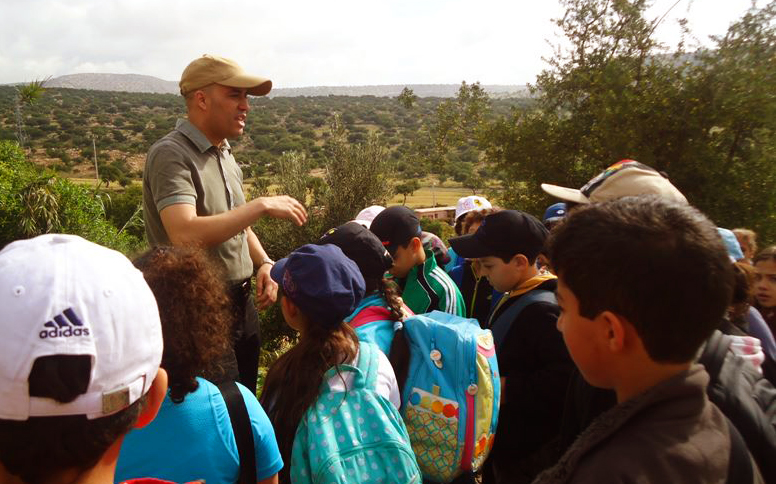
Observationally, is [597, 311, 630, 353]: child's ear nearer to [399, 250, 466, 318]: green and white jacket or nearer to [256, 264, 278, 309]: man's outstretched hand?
[256, 264, 278, 309]: man's outstretched hand

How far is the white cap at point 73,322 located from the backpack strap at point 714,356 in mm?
1348

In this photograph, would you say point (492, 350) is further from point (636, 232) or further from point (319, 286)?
point (636, 232)

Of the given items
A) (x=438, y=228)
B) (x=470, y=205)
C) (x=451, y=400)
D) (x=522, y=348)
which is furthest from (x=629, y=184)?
(x=438, y=228)

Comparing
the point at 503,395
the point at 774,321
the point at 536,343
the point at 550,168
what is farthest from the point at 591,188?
the point at 550,168

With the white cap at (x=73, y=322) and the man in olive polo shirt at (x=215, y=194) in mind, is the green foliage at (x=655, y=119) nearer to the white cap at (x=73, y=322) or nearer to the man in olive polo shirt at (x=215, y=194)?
the man in olive polo shirt at (x=215, y=194)

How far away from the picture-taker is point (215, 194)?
2803mm

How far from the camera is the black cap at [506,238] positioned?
8.90 feet

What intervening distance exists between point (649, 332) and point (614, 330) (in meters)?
0.07

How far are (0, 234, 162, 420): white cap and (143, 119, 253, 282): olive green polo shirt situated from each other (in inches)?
65.1

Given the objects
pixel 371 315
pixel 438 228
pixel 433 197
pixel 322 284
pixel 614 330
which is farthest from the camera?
pixel 433 197

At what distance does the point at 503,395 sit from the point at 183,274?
146cm

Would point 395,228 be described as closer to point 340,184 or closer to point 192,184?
point 192,184

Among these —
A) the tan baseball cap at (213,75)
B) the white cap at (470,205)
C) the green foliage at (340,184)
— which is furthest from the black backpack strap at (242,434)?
the green foliage at (340,184)

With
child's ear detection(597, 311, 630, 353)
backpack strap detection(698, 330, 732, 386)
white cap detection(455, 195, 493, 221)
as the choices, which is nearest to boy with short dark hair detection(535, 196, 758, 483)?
child's ear detection(597, 311, 630, 353)
